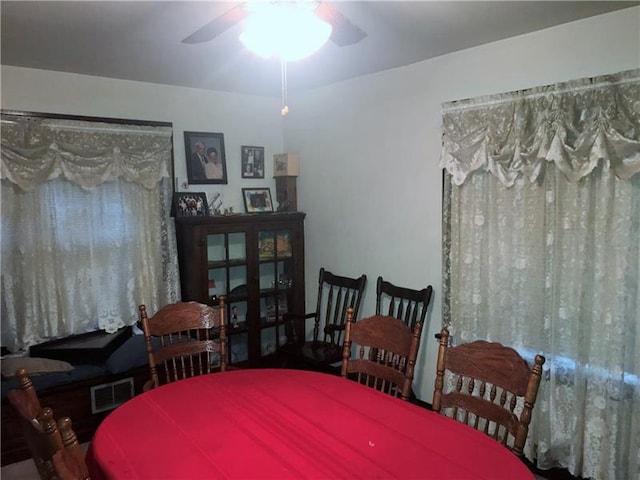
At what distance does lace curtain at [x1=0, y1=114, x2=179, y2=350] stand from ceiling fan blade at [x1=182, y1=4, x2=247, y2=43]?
1856mm

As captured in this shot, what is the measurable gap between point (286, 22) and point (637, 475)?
2.62 metres

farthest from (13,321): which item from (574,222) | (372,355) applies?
(574,222)

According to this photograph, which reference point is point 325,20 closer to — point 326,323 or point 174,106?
point 174,106

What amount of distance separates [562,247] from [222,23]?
2.01 metres

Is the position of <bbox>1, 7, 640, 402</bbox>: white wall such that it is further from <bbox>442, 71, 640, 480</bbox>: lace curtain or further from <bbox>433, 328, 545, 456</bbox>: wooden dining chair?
<bbox>433, 328, 545, 456</bbox>: wooden dining chair

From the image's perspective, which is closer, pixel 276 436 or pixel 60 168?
pixel 276 436

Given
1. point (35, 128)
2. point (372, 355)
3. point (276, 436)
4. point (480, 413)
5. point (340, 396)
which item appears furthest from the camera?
point (35, 128)

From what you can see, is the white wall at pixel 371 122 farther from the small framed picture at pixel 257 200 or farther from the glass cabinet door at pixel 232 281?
the glass cabinet door at pixel 232 281

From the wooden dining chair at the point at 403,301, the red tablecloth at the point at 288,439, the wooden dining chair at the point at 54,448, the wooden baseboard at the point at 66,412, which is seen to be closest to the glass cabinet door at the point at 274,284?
the wooden dining chair at the point at 403,301

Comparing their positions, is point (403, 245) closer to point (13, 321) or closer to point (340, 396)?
point (340, 396)

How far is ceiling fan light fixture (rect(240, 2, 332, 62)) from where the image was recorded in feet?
5.30

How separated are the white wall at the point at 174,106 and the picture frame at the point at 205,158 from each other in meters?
0.04

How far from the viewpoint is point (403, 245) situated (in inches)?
135

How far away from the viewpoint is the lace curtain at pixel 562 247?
7.63 feet
